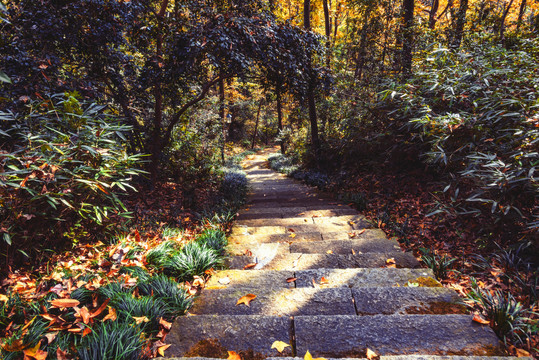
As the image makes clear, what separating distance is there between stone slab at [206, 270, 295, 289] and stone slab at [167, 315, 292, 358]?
540 millimetres

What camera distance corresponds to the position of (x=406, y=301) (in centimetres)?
180

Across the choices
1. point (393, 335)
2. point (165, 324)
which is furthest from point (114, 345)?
point (393, 335)

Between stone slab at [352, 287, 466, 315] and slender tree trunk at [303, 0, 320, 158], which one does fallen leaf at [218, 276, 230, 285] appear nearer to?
stone slab at [352, 287, 466, 315]

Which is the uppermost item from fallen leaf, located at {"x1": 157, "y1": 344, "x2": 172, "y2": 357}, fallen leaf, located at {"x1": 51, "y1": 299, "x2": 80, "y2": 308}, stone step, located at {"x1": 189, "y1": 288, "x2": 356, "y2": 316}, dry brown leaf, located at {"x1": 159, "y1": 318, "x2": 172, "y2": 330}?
fallen leaf, located at {"x1": 51, "y1": 299, "x2": 80, "y2": 308}

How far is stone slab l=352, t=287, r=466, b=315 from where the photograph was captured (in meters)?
1.74

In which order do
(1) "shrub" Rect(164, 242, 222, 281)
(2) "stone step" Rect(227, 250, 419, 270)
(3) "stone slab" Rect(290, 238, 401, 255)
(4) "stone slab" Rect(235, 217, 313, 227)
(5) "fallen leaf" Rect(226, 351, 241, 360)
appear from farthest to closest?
(4) "stone slab" Rect(235, 217, 313, 227), (3) "stone slab" Rect(290, 238, 401, 255), (2) "stone step" Rect(227, 250, 419, 270), (1) "shrub" Rect(164, 242, 222, 281), (5) "fallen leaf" Rect(226, 351, 241, 360)

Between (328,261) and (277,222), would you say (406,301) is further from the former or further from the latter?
(277,222)

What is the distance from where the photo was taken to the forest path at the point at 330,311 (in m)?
1.42

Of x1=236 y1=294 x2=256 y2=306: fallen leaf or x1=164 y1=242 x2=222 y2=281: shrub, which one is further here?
x1=164 y1=242 x2=222 y2=281: shrub

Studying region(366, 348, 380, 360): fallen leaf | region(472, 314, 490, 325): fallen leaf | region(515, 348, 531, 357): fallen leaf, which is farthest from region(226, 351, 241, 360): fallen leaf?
region(515, 348, 531, 357): fallen leaf

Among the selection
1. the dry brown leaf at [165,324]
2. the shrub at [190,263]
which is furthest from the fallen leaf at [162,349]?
the shrub at [190,263]

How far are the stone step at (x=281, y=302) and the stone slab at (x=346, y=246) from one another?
103cm

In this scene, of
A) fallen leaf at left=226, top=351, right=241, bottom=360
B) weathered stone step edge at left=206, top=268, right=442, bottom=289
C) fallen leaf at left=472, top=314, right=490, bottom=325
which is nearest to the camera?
fallen leaf at left=226, top=351, right=241, bottom=360

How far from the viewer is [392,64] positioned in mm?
7836
